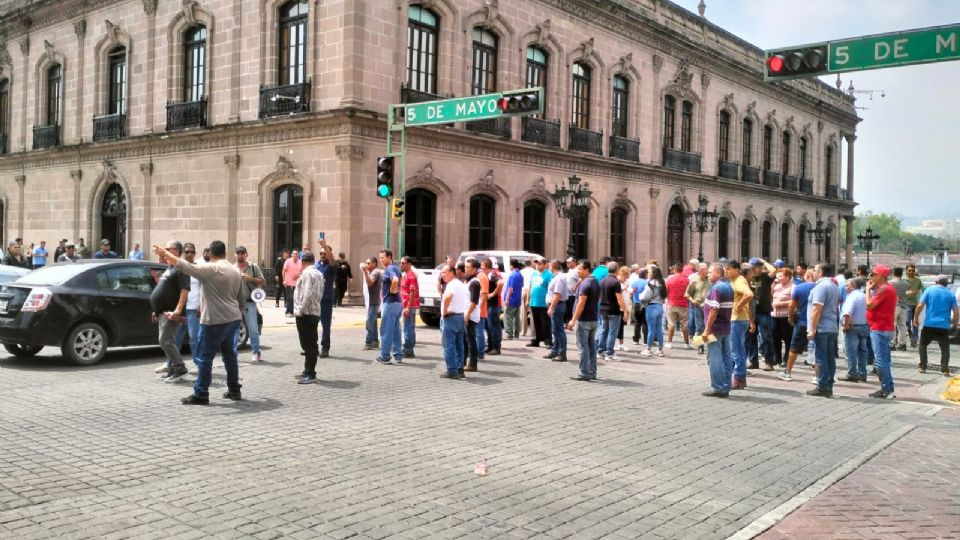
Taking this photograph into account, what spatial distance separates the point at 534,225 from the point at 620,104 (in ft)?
25.9

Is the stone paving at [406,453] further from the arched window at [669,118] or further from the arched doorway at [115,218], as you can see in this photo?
the arched window at [669,118]

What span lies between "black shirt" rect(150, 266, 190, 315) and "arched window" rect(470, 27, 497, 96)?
55.5 feet

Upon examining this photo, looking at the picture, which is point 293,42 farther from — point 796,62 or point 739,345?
point 739,345

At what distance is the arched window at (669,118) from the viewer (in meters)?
35.9

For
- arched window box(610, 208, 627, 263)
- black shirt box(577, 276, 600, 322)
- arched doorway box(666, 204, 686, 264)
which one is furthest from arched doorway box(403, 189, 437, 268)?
arched doorway box(666, 204, 686, 264)

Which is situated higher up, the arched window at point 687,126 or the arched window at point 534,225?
the arched window at point 687,126

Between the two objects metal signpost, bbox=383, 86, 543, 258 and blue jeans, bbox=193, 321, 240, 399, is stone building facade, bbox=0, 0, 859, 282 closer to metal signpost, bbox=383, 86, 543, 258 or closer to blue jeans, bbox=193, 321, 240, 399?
metal signpost, bbox=383, 86, 543, 258

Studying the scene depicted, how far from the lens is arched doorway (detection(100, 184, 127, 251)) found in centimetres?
2905

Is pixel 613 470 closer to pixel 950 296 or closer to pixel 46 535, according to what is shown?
pixel 46 535

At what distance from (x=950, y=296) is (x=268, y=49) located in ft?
63.9

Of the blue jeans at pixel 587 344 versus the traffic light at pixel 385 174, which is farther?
the traffic light at pixel 385 174

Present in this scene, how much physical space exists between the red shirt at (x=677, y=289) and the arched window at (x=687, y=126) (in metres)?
→ 22.2

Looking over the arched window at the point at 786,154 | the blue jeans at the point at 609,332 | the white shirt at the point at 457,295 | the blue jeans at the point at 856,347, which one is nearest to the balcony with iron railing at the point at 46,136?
the blue jeans at the point at 609,332

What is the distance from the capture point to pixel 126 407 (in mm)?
8836
